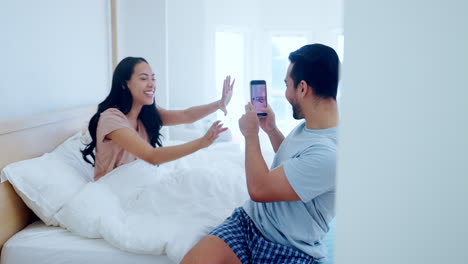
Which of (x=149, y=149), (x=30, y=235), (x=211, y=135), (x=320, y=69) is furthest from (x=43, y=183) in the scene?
(x=320, y=69)

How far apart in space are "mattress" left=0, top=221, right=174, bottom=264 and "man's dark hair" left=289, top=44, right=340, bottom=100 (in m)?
0.79

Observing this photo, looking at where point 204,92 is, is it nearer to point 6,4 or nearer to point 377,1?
point 6,4

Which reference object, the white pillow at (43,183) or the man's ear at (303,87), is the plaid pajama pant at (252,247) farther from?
the white pillow at (43,183)

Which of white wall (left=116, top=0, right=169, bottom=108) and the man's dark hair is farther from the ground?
white wall (left=116, top=0, right=169, bottom=108)

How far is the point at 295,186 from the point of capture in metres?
1.26

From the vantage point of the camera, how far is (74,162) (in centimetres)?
204

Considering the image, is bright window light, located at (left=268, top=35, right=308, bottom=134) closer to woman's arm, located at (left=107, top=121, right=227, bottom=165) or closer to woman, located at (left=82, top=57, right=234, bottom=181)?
woman, located at (left=82, top=57, right=234, bottom=181)

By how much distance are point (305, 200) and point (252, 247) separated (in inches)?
10.9

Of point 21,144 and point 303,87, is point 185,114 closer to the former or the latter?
point 21,144

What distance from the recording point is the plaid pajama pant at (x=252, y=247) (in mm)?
1356

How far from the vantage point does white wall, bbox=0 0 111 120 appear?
6.23 ft

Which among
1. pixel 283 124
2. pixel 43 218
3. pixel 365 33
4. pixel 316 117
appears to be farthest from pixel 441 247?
pixel 283 124

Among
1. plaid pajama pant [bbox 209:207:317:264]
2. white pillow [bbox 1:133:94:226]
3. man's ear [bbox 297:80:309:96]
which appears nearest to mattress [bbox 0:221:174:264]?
white pillow [bbox 1:133:94:226]

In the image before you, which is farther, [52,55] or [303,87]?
[52,55]
